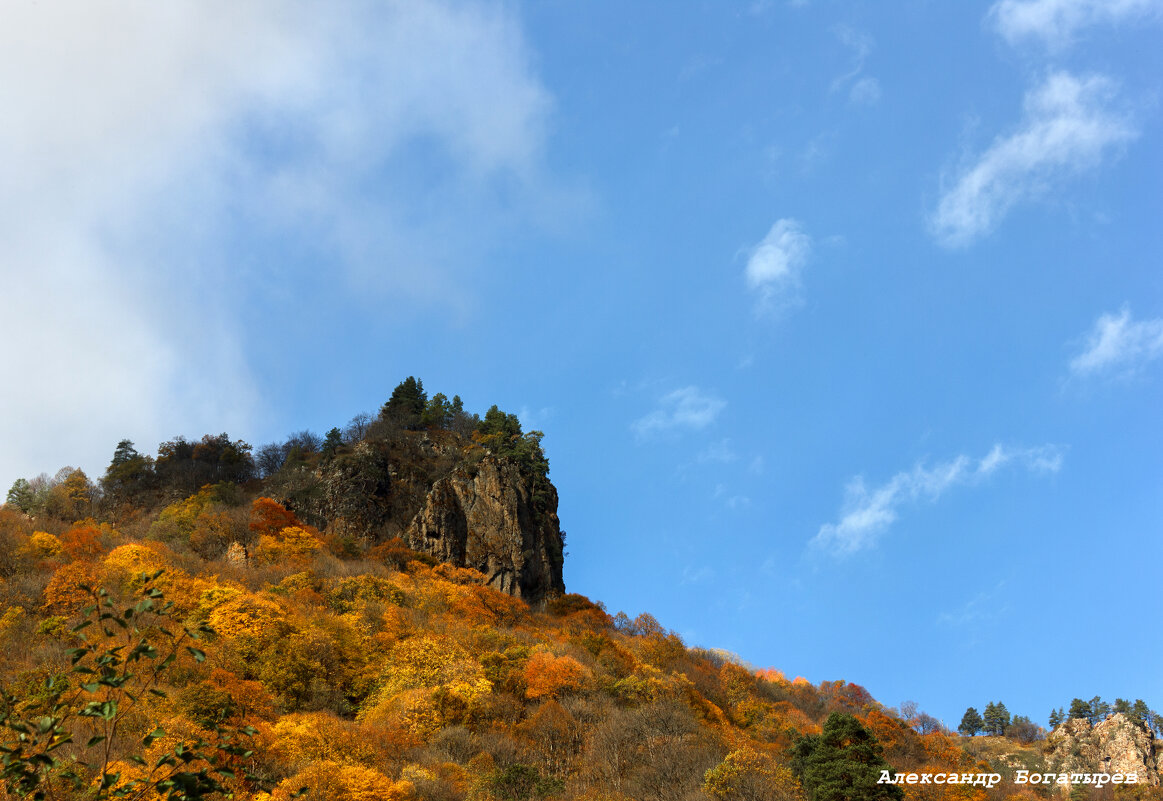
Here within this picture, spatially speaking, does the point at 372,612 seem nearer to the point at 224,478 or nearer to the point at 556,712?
the point at 556,712

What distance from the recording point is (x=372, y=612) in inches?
1748

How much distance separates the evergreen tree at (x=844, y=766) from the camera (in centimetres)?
3005

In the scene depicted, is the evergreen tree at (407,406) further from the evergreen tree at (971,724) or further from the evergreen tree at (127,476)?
the evergreen tree at (971,724)

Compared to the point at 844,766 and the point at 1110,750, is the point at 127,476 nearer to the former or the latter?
the point at 844,766

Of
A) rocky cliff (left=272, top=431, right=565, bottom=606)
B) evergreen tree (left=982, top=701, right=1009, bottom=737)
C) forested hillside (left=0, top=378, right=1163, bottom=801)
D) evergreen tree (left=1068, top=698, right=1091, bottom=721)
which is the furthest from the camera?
evergreen tree (left=982, top=701, right=1009, bottom=737)

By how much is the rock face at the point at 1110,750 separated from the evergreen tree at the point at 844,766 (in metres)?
61.6

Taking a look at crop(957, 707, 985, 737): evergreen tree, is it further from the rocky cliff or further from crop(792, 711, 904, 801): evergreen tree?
crop(792, 711, 904, 801): evergreen tree

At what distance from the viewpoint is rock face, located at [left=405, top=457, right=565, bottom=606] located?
63.5 m

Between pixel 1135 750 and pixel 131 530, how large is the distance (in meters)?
106

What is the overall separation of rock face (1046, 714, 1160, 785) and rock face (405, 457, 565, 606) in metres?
60.9

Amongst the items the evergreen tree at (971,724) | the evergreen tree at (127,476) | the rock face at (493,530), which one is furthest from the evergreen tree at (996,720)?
the evergreen tree at (127,476)

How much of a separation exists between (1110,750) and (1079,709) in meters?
14.9

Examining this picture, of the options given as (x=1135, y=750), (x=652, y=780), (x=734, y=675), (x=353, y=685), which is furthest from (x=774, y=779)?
(x=1135, y=750)

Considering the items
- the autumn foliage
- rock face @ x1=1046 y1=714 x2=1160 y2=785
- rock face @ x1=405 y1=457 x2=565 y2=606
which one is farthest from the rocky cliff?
rock face @ x1=1046 y1=714 x2=1160 y2=785
